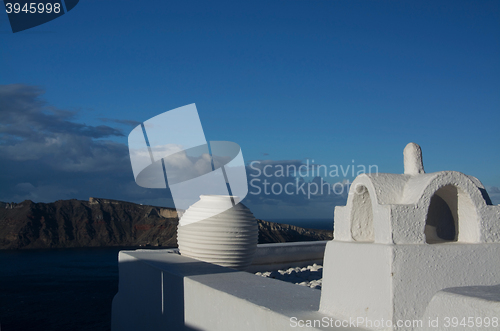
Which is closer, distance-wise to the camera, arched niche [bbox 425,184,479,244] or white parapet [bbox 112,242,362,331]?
arched niche [bbox 425,184,479,244]

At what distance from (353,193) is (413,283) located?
667mm

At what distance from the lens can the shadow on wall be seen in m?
3.88

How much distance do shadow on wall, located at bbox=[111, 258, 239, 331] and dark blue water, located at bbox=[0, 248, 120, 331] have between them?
714cm

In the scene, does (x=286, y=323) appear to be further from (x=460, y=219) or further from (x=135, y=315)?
(x=135, y=315)

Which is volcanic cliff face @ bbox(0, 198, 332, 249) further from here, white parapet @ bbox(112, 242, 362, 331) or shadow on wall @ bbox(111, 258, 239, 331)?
white parapet @ bbox(112, 242, 362, 331)

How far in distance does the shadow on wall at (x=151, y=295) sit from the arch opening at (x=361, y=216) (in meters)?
1.97

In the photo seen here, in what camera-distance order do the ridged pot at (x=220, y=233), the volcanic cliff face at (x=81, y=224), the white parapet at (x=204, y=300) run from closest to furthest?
the white parapet at (x=204, y=300) < the ridged pot at (x=220, y=233) < the volcanic cliff face at (x=81, y=224)

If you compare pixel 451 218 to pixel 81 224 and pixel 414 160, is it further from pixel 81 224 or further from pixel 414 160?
pixel 81 224

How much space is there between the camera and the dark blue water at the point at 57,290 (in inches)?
476

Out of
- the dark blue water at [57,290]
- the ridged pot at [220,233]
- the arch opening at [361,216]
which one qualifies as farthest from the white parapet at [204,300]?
the dark blue water at [57,290]

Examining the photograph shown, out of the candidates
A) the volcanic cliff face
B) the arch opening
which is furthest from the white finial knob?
the volcanic cliff face

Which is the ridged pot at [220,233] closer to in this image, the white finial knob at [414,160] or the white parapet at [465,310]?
the white finial knob at [414,160]

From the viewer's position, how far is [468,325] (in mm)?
1400

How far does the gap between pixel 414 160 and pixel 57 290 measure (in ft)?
A: 54.3
